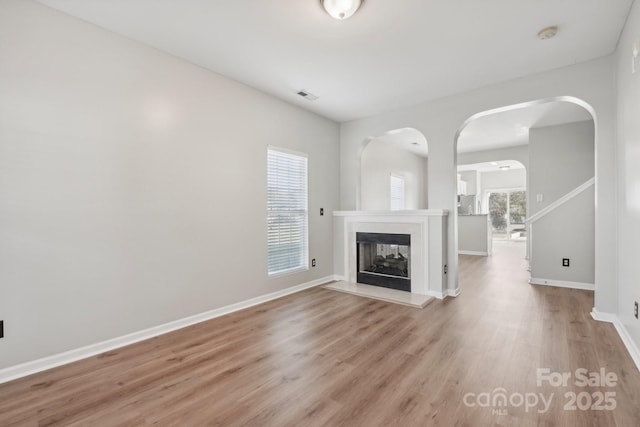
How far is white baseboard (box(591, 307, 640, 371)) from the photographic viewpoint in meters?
2.16

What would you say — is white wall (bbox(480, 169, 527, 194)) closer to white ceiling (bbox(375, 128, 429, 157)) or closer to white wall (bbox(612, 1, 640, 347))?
white ceiling (bbox(375, 128, 429, 157))

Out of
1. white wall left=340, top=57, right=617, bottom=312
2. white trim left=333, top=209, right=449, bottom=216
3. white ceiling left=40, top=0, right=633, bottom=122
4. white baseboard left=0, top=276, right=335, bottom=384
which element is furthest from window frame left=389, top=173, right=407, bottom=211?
white baseboard left=0, top=276, right=335, bottom=384

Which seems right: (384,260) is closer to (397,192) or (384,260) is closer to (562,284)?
(562,284)

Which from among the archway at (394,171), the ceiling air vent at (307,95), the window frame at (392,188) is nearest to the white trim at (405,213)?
the archway at (394,171)

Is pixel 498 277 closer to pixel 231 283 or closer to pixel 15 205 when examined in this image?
pixel 231 283

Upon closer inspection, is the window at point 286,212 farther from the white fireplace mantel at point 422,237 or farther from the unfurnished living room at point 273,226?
the white fireplace mantel at point 422,237

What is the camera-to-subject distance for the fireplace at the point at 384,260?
4.20 meters

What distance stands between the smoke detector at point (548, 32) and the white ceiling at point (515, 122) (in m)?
2.15

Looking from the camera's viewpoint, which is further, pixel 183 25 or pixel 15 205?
pixel 183 25

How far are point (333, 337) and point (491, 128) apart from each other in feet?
17.0

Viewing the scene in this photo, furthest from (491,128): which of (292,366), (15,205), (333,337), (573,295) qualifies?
(15,205)

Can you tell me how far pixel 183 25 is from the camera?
95.9 inches

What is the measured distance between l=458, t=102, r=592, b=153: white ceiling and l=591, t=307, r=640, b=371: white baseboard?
3013 millimetres

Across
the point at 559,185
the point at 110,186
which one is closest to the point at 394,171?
the point at 559,185
